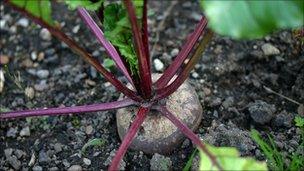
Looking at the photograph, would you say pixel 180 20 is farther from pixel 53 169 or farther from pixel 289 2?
pixel 289 2

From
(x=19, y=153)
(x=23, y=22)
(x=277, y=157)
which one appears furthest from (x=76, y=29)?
(x=277, y=157)

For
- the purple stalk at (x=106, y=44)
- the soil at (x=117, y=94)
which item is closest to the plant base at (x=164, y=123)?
the soil at (x=117, y=94)

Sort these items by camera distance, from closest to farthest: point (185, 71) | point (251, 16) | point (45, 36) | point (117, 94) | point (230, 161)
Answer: point (251, 16), point (230, 161), point (185, 71), point (117, 94), point (45, 36)

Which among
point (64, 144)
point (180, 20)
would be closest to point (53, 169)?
point (64, 144)

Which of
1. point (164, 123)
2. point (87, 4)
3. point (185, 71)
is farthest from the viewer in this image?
point (164, 123)

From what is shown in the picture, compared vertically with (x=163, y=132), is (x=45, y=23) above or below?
above

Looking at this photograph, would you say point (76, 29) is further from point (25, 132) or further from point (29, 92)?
point (25, 132)
